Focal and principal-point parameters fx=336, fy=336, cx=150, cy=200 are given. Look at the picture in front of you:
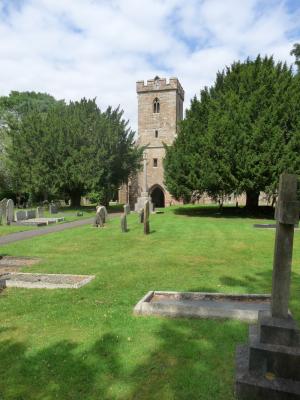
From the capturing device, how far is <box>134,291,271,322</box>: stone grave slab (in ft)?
18.4

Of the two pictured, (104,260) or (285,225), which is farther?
(104,260)

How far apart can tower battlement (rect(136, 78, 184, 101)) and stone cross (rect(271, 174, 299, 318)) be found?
139ft

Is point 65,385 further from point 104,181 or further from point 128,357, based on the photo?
point 104,181

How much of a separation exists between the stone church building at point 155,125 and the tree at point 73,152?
988cm

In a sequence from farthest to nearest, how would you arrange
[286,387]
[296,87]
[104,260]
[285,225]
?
[296,87], [104,260], [285,225], [286,387]

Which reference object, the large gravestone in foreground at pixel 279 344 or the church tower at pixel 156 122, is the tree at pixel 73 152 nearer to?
the church tower at pixel 156 122

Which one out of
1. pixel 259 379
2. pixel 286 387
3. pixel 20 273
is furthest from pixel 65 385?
pixel 20 273

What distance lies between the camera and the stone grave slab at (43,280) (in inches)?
303

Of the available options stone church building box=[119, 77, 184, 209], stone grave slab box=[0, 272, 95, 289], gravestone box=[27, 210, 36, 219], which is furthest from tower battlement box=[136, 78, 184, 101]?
stone grave slab box=[0, 272, 95, 289]

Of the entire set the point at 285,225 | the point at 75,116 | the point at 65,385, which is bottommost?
the point at 65,385

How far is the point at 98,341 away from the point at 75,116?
30533 millimetres

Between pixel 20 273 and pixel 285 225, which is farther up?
pixel 285 225

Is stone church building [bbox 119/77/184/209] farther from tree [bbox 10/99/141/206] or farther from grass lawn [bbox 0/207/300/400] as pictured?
grass lawn [bbox 0/207/300/400]

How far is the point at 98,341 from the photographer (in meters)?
4.97
